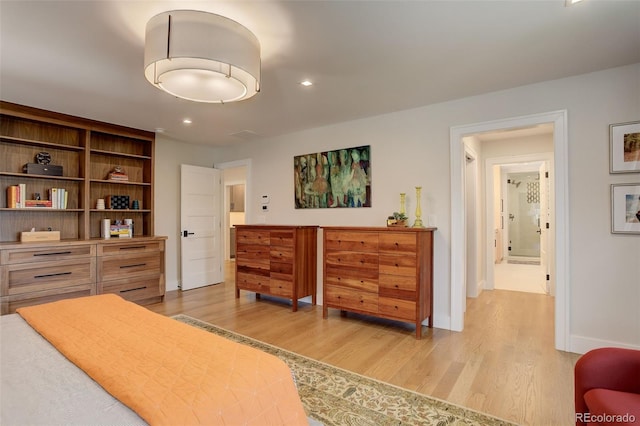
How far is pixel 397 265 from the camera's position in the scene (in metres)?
3.24

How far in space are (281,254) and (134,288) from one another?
1.93m

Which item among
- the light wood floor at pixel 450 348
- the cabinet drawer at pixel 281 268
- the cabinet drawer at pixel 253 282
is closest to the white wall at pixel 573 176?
the light wood floor at pixel 450 348

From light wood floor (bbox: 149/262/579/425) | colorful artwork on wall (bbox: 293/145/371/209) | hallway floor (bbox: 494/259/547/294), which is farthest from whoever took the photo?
hallway floor (bbox: 494/259/547/294)

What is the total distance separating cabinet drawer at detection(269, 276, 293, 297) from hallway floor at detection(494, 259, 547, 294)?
11.9 feet

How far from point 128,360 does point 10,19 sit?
219 cm

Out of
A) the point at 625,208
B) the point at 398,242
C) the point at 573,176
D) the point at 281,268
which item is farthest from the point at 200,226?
the point at 625,208

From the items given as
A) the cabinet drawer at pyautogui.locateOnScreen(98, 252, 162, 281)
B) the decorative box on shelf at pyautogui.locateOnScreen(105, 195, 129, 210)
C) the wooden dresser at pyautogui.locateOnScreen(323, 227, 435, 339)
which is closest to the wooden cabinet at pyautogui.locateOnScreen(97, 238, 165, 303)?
the cabinet drawer at pyautogui.locateOnScreen(98, 252, 162, 281)

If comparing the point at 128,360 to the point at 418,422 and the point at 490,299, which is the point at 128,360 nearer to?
the point at 418,422

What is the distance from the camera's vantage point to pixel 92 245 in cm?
375

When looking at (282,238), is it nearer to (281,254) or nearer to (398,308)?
(281,254)

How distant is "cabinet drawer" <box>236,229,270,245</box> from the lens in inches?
171

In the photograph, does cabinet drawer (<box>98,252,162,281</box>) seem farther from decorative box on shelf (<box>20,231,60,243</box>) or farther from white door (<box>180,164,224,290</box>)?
white door (<box>180,164,224,290</box>)

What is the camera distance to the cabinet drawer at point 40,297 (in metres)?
3.19

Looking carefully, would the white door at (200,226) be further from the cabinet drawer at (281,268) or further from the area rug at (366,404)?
the area rug at (366,404)
